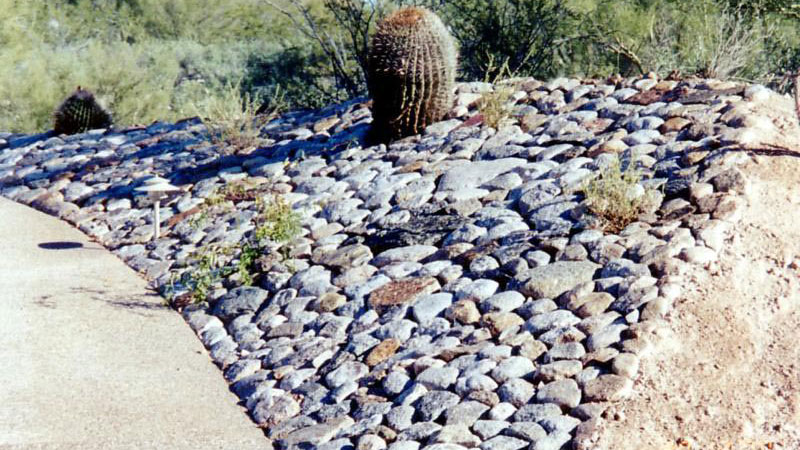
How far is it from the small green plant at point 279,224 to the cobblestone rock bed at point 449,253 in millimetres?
119

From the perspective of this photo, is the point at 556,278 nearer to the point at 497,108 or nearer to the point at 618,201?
the point at 618,201

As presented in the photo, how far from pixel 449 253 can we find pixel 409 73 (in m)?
2.70

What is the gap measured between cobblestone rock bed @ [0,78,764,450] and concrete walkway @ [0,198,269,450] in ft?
0.68

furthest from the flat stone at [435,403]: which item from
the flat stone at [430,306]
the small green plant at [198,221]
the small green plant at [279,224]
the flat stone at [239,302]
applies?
the small green plant at [198,221]

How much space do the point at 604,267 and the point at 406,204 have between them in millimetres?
2215

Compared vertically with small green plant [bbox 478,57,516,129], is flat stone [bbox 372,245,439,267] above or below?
below

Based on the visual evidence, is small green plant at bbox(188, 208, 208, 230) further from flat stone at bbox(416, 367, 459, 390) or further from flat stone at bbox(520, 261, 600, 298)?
flat stone at bbox(416, 367, 459, 390)

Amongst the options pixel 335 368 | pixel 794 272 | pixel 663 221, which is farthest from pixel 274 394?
pixel 794 272

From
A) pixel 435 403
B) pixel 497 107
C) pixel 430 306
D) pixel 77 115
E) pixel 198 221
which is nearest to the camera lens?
pixel 435 403

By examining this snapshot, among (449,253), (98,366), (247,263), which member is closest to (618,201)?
(449,253)

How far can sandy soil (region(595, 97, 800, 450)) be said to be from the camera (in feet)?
18.6

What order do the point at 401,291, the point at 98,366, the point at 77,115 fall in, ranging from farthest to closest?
the point at 77,115 < the point at 401,291 < the point at 98,366

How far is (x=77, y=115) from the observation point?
13.1 m

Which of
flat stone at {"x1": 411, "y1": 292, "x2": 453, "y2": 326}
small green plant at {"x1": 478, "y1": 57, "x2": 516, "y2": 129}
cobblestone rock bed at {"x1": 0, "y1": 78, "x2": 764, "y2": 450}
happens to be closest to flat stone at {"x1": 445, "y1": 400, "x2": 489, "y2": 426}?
cobblestone rock bed at {"x1": 0, "y1": 78, "x2": 764, "y2": 450}
